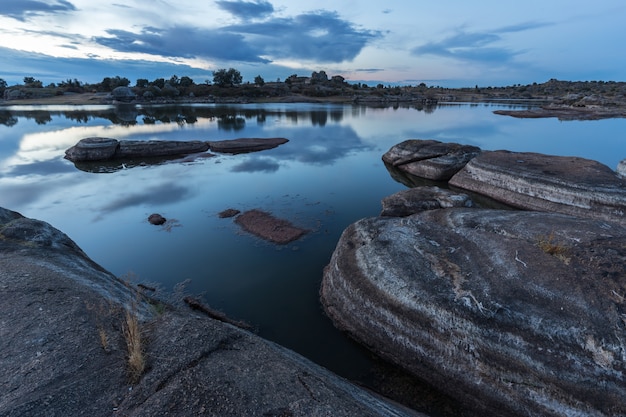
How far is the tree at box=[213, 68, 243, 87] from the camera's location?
176 metres

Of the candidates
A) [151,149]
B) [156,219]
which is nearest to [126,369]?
[156,219]

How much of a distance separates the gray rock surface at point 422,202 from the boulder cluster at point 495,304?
442cm

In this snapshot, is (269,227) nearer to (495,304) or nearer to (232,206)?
(232,206)

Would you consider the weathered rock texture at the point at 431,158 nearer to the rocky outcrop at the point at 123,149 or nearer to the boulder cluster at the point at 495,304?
the boulder cluster at the point at 495,304

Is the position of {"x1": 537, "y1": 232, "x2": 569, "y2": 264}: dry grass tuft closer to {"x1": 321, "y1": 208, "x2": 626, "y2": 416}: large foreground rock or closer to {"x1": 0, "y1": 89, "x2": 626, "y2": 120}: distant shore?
{"x1": 321, "y1": 208, "x2": 626, "y2": 416}: large foreground rock

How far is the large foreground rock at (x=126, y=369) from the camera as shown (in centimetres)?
579

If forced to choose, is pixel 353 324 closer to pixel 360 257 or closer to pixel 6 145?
pixel 360 257

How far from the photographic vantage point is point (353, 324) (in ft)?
41.5

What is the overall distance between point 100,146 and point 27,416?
45.5m

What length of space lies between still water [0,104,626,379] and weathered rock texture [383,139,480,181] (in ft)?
11.1

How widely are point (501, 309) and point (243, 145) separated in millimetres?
45962

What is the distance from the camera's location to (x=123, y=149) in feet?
146

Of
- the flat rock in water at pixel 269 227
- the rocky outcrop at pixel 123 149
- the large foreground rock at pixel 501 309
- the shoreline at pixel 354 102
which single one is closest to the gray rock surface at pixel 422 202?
the flat rock in water at pixel 269 227

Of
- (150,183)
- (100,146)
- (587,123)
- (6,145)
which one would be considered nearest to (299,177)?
(150,183)
